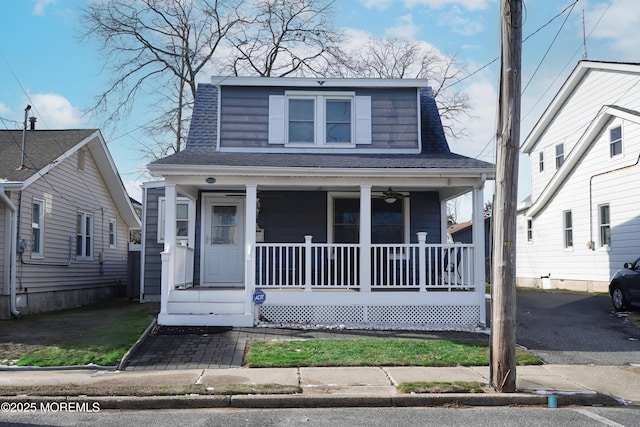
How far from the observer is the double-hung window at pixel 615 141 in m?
17.6

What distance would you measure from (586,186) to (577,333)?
9184mm

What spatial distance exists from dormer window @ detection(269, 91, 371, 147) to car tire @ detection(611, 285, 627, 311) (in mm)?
6945

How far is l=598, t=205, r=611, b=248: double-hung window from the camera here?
1819 centimetres

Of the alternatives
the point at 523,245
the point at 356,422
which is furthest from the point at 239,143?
the point at 523,245

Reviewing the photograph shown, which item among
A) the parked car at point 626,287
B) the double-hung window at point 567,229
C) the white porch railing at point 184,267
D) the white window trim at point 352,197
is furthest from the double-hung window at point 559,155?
the white porch railing at point 184,267

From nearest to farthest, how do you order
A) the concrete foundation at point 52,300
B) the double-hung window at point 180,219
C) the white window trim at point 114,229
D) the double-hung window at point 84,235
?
the concrete foundation at point 52,300, the double-hung window at point 180,219, the double-hung window at point 84,235, the white window trim at point 114,229

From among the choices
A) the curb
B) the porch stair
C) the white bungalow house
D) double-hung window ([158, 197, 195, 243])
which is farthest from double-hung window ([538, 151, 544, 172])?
the curb

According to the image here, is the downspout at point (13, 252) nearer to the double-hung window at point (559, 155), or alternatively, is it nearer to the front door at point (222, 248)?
the front door at point (222, 248)

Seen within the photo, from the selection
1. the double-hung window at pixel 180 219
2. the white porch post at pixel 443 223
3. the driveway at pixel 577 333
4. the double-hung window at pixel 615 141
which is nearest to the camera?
the driveway at pixel 577 333

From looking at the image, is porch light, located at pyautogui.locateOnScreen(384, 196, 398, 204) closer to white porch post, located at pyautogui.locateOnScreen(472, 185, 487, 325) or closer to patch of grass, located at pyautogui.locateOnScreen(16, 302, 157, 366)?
white porch post, located at pyautogui.locateOnScreen(472, 185, 487, 325)

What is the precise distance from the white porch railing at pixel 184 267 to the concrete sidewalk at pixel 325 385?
12.9ft

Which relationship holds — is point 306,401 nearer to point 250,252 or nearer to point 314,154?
point 250,252

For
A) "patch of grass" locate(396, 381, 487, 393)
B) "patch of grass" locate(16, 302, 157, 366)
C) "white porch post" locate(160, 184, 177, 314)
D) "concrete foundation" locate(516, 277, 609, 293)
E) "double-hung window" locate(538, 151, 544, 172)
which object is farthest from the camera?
"double-hung window" locate(538, 151, 544, 172)

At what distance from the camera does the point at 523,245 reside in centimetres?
2425
